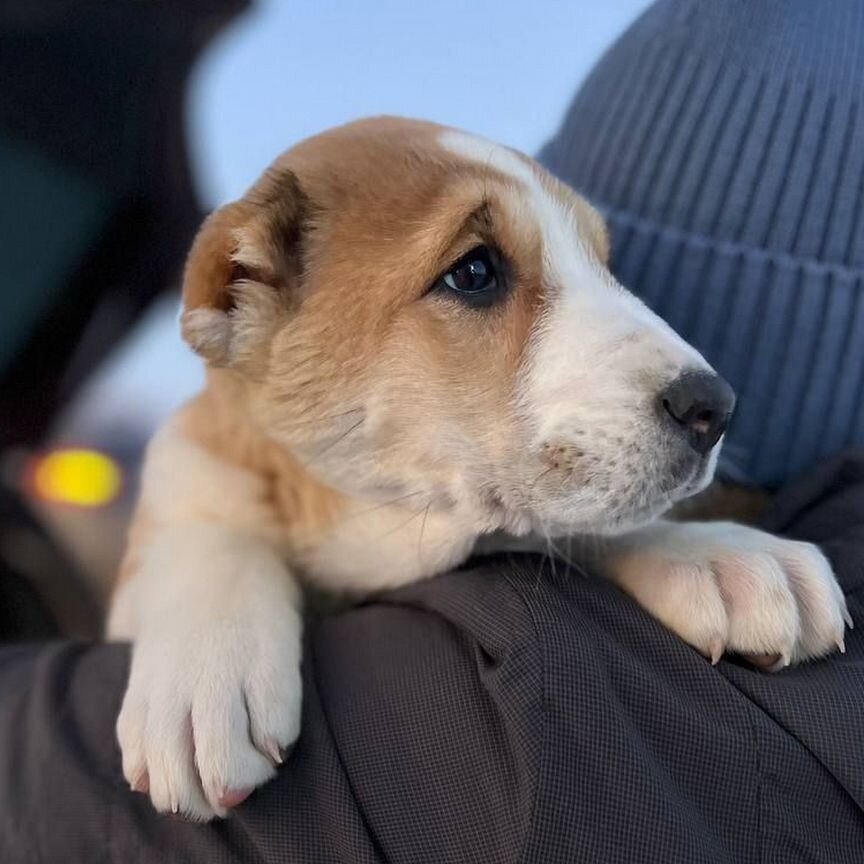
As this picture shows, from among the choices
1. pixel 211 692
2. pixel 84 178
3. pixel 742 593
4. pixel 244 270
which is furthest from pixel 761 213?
pixel 84 178

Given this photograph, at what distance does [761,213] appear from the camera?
1623 millimetres

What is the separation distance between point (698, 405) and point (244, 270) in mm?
729

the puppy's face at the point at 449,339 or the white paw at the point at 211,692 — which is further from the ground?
the puppy's face at the point at 449,339

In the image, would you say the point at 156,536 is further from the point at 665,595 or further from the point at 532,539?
the point at 665,595

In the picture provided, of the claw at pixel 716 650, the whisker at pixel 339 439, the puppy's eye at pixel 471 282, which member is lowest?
the claw at pixel 716 650

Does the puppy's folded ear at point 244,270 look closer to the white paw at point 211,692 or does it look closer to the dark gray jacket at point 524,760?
the white paw at point 211,692

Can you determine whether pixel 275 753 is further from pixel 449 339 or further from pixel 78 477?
pixel 78 477

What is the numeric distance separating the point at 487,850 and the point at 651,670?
10.6 inches

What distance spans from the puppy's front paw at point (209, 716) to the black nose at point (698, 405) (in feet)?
1.94

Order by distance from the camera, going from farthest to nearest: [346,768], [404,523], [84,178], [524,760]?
[84,178] < [404,523] < [346,768] < [524,760]

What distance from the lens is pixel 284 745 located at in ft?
3.51

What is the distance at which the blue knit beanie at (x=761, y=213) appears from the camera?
1586 millimetres

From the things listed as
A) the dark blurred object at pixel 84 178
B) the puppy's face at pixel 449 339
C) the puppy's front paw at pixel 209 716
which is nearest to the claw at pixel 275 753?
the puppy's front paw at pixel 209 716

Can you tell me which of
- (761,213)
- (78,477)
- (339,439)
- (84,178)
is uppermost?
(761,213)
